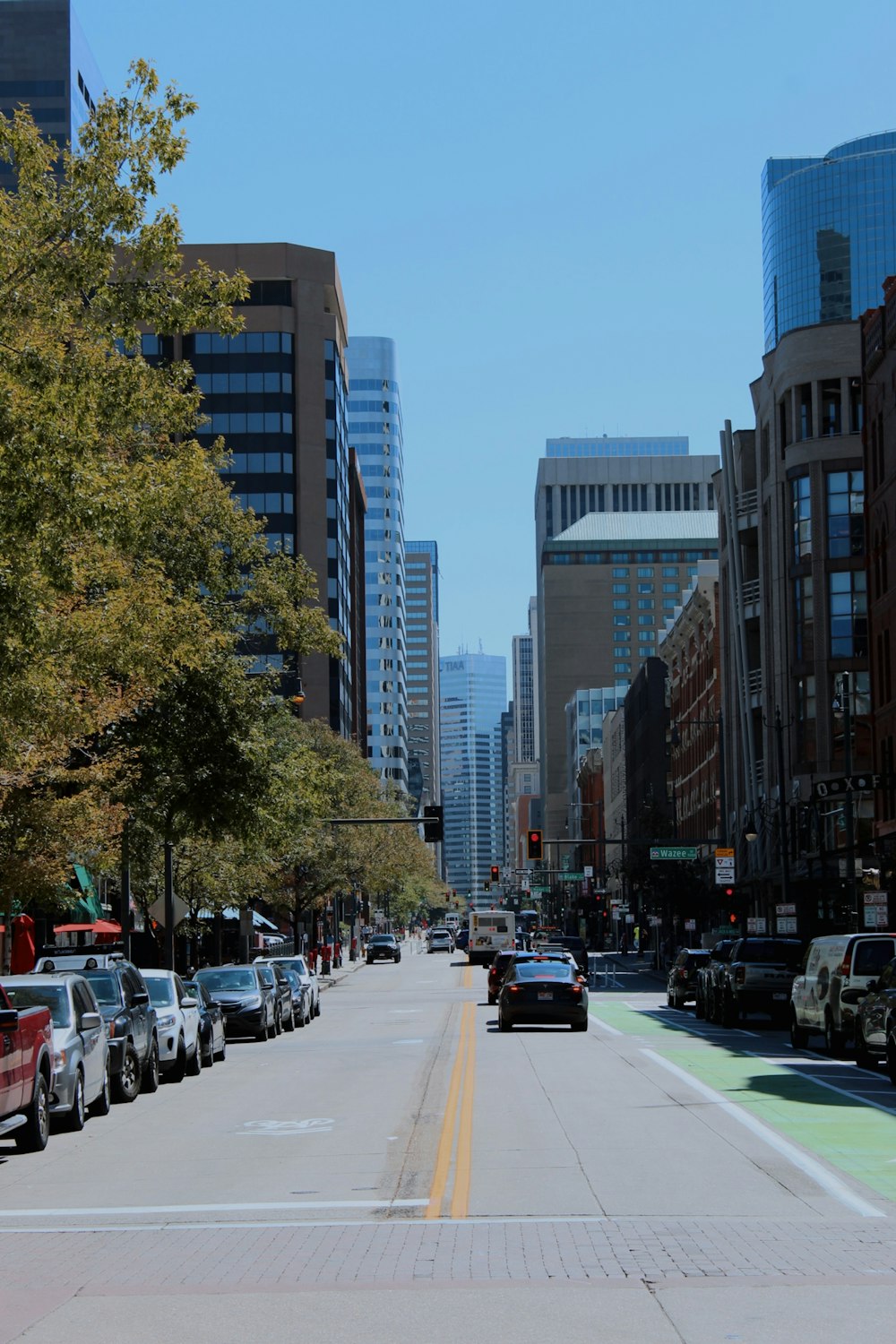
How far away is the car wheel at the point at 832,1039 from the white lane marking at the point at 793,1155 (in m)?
4.94

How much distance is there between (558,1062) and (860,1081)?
5672 millimetres

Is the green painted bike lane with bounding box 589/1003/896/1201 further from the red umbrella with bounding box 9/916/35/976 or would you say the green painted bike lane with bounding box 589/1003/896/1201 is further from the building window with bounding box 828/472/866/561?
the building window with bounding box 828/472/866/561

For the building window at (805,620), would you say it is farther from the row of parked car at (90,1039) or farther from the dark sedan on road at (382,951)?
the row of parked car at (90,1039)

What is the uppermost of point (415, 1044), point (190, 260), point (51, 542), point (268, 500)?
point (190, 260)

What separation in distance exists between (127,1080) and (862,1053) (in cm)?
1044

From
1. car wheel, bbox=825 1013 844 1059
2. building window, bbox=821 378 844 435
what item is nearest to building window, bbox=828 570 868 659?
building window, bbox=821 378 844 435

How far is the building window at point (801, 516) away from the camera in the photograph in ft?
247

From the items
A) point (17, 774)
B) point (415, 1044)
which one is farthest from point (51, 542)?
point (415, 1044)

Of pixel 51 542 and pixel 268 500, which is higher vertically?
pixel 268 500

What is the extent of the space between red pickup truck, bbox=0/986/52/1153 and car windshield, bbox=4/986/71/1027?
5.60 ft

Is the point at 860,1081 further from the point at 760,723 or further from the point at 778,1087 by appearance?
the point at 760,723

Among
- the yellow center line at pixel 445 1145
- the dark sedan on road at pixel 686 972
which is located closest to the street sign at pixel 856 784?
the dark sedan on road at pixel 686 972

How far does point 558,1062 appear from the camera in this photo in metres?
27.2

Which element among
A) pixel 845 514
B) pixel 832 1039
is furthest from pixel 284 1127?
pixel 845 514
